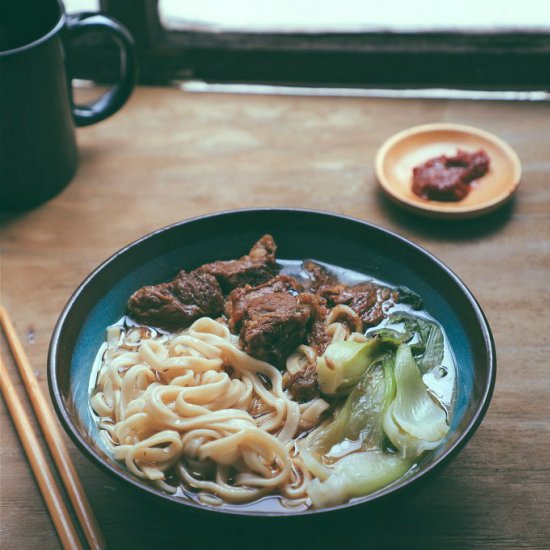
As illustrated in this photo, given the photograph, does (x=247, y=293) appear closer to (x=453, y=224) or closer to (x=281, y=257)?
(x=281, y=257)

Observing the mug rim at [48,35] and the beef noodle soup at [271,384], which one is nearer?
the beef noodle soup at [271,384]

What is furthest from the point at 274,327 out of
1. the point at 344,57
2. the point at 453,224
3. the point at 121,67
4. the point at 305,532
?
the point at 344,57

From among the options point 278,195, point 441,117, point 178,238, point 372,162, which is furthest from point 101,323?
point 441,117

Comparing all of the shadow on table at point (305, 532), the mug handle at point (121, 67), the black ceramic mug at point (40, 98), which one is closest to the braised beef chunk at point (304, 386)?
the shadow on table at point (305, 532)

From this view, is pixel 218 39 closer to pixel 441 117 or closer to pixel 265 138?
pixel 265 138

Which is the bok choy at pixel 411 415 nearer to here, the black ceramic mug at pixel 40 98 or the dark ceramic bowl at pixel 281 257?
the dark ceramic bowl at pixel 281 257
